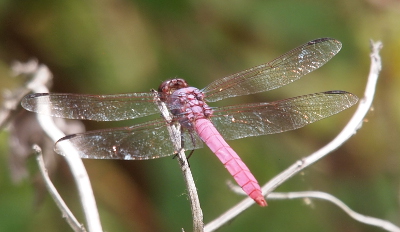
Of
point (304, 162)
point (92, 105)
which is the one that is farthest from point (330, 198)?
point (92, 105)

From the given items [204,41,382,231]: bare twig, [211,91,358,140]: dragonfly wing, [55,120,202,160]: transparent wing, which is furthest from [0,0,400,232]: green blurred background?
[204,41,382,231]: bare twig

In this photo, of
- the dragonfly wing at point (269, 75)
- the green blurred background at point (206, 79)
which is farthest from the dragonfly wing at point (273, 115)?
the green blurred background at point (206, 79)

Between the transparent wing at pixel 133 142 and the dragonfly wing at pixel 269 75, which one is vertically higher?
the dragonfly wing at pixel 269 75

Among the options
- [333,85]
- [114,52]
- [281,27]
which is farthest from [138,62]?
[333,85]

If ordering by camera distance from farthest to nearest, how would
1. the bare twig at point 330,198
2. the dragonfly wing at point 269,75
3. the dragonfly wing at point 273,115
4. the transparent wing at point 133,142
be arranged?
the dragonfly wing at point 269,75
the dragonfly wing at point 273,115
the transparent wing at point 133,142
the bare twig at point 330,198

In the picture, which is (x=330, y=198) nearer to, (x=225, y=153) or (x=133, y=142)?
(x=225, y=153)

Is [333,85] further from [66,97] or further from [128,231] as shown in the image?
[66,97]

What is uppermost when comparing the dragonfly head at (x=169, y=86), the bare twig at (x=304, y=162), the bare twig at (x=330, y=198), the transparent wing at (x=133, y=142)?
the dragonfly head at (x=169, y=86)

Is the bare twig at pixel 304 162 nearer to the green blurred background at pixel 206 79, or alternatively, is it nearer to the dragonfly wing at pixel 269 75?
the dragonfly wing at pixel 269 75
